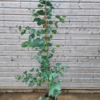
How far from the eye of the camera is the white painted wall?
1.48 metres

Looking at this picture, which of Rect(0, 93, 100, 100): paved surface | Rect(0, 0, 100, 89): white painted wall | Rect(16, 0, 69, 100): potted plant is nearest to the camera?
Rect(16, 0, 69, 100): potted plant

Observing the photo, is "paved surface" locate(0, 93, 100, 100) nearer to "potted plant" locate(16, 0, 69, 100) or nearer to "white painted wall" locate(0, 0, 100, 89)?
"white painted wall" locate(0, 0, 100, 89)

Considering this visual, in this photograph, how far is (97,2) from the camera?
1.47m

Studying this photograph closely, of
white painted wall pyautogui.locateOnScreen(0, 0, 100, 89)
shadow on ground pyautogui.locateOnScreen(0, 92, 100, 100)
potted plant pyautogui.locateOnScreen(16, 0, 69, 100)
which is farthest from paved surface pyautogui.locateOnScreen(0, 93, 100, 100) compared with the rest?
potted plant pyautogui.locateOnScreen(16, 0, 69, 100)

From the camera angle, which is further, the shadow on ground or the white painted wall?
the shadow on ground

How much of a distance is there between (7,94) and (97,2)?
2175mm

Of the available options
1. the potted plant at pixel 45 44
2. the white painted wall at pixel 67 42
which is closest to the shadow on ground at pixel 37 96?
the white painted wall at pixel 67 42

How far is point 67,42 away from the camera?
159cm

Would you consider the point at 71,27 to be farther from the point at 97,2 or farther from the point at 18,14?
the point at 18,14

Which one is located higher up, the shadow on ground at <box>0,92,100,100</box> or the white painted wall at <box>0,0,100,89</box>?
the white painted wall at <box>0,0,100,89</box>

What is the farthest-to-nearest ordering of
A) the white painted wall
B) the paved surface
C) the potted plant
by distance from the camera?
1. the paved surface
2. the white painted wall
3. the potted plant

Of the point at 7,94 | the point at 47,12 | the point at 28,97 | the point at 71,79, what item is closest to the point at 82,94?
the point at 71,79

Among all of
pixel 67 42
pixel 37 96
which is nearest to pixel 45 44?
pixel 67 42

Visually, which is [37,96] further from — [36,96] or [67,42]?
[67,42]
